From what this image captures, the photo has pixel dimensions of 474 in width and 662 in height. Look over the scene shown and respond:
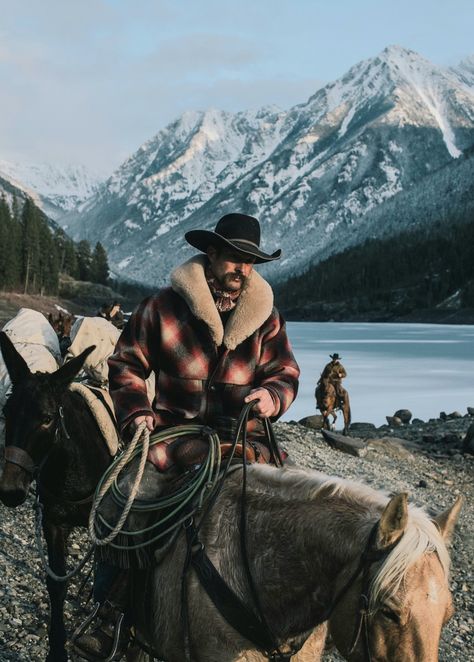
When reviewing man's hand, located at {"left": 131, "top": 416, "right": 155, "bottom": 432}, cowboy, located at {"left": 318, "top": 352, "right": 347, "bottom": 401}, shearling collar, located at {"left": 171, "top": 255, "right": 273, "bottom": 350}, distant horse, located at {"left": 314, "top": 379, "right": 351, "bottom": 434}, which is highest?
shearling collar, located at {"left": 171, "top": 255, "right": 273, "bottom": 350}

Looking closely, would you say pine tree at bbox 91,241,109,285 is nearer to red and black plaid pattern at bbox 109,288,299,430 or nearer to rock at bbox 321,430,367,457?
rock at bbox 321,430,367,457

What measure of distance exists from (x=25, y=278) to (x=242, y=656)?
324ft

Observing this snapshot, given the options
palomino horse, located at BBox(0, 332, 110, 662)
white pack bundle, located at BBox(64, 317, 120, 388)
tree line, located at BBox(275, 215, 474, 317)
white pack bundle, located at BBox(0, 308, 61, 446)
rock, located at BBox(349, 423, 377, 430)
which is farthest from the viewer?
tree line, located at BBox(275, 215, 474, 317)

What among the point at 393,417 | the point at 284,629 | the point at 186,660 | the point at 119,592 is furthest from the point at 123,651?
the point at 393,417

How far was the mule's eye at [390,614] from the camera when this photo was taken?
116 inches

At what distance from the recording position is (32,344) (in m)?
8.03

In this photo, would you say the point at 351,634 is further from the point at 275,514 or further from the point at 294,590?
the point at 275,514

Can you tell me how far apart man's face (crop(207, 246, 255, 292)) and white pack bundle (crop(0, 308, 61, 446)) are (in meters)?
3.70

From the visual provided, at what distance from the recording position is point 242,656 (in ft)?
11.8

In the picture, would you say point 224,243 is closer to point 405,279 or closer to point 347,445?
point 347,445

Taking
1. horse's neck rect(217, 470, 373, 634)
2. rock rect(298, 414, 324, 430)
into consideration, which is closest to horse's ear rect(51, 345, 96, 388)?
horse's neck rect(217, 470, 373, 634)

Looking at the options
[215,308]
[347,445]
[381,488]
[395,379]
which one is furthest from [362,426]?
[215,308]

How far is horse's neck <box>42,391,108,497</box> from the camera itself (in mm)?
6336

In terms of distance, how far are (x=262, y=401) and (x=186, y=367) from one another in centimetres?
61
